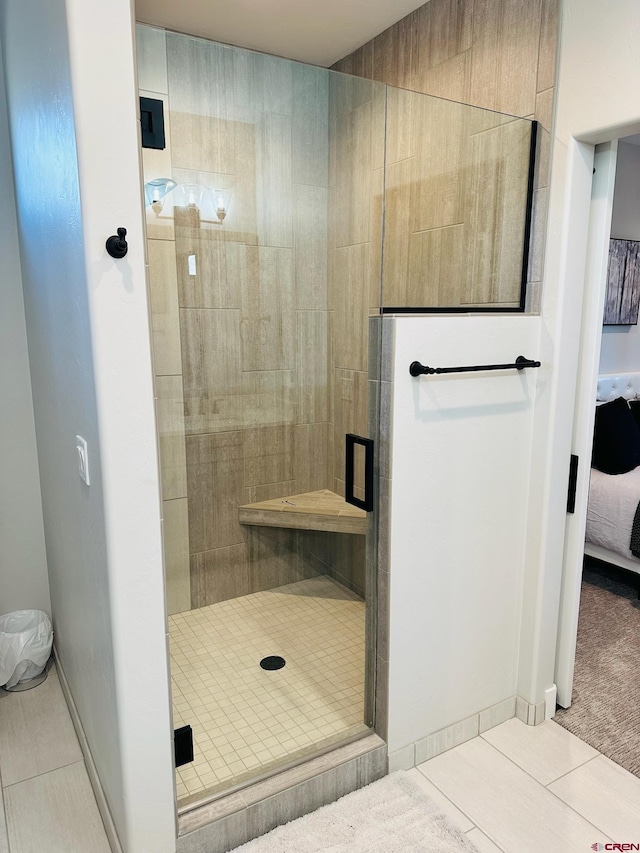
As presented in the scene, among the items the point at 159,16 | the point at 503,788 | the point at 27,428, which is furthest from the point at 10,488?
the point at 503,788

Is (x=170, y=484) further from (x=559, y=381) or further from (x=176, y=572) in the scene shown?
(x=559, y=381)

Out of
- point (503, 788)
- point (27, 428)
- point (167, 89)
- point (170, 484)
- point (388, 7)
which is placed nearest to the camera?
point (167, 89)

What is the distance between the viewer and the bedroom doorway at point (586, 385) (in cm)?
194

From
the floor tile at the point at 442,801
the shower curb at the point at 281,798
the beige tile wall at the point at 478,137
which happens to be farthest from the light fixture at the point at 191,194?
the floor tile at the point at 442,801

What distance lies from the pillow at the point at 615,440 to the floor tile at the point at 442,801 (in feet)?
7.41

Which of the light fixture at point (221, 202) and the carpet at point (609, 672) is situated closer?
the light fixture at point (221, 202)

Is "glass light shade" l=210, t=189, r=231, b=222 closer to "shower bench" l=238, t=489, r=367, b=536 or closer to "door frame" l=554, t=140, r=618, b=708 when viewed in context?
"shower bench" l=238, t=489, r=367, b=536

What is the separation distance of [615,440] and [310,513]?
2464 mm

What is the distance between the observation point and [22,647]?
2.36 m

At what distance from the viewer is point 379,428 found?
5.94 feet

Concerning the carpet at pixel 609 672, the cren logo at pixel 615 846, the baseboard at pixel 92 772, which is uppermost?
the baseboard at pixel 92 772

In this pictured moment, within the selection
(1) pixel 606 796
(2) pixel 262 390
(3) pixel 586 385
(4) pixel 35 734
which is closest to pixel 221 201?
(2) pixel 262 390

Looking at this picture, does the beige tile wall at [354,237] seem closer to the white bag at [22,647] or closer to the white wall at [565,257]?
the white wall at [565,257]

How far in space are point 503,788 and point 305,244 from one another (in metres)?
1.80
